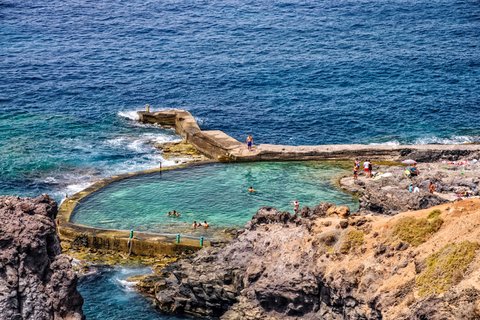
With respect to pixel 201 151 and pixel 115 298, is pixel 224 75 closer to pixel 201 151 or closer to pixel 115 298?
pixel 201 151

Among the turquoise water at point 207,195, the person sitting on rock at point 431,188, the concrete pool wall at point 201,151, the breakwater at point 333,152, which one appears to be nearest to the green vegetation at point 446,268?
the concrete pool wall at point 201,151

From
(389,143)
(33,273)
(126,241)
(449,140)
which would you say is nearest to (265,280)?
(33,273)

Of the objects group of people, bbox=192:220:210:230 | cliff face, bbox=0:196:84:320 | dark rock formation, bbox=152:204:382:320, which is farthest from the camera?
group of people, bbox=192:220:210:230

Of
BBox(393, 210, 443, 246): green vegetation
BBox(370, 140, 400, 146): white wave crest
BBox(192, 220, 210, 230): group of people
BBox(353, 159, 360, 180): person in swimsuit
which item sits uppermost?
BBox(393, 210, 443, 246): green vegetation

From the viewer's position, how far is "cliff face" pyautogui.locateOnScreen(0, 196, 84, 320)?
56219mm

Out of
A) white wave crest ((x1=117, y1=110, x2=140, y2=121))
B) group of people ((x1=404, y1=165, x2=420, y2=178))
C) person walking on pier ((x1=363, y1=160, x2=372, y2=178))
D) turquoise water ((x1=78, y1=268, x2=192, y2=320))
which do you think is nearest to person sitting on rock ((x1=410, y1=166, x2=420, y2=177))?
group of people ((x1=404, y1=165, x2=420, y2=178))

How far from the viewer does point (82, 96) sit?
131250mm

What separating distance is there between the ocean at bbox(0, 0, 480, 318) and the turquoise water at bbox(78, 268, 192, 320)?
21.0 metres

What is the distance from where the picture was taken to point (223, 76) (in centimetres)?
13838

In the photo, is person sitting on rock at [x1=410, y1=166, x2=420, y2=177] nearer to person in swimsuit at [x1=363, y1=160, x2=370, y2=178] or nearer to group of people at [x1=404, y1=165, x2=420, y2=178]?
group of people at [x1=404, y1=165, x2=420, y2=178]

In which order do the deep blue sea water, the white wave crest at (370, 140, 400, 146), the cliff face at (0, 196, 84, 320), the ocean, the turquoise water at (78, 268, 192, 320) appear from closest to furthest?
1. the cliff face at (0, 196, 84, 320)
2. the turquoise water at (78, 268, 192, 320)
3. the white wave crest at (370, 140, 400, 146)
4. the ocean
5. the deep blue sea water

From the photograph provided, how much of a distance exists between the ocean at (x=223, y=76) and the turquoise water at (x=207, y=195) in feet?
23.6

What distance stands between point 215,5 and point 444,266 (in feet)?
414

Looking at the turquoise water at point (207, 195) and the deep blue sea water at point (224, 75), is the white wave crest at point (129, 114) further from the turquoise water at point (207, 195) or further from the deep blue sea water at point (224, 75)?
the turquoise water at point (207, 195)
